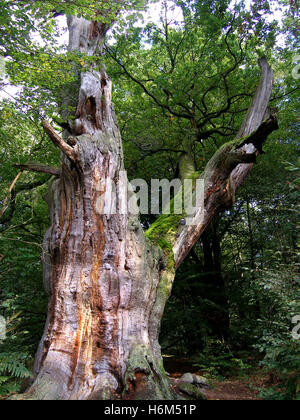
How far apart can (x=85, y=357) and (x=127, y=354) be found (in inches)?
17.4

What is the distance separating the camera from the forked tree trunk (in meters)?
2.80

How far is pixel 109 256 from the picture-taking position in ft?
11.1

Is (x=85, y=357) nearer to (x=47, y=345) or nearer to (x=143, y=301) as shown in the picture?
(x=47, y=345)

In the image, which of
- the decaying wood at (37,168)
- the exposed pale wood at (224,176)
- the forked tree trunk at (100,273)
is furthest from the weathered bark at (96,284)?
the exposed pale wood at (224,176)

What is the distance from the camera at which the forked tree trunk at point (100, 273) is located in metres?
2.80

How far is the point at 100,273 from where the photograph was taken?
3277 millimetres

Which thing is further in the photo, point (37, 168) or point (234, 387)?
point (234, 387)

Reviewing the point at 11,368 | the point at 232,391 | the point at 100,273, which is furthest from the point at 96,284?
the point at 232,391

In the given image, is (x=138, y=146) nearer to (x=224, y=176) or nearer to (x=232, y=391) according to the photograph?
(x=224, y=176)

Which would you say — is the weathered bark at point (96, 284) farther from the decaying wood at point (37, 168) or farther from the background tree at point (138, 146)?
the decaying wood at point (37, 168)

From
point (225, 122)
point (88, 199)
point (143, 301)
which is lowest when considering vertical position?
point (143, 301)

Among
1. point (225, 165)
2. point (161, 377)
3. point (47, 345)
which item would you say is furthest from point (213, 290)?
point (47, 345)

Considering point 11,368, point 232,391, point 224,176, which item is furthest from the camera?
point 224,176

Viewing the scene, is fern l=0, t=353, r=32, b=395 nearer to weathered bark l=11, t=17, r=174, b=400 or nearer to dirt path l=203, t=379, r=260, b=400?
weathered bark l=11, t=17, r=174, b=400
